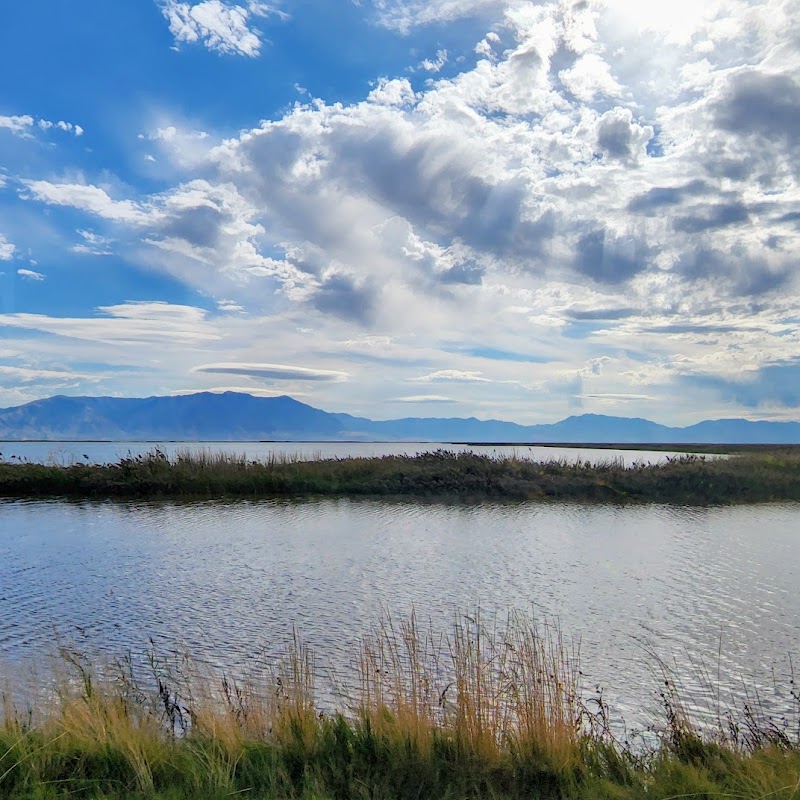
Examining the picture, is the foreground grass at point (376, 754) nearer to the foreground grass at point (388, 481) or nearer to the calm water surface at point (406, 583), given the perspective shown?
the calm water surface at point (406, 583)

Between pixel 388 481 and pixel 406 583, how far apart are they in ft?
77.9

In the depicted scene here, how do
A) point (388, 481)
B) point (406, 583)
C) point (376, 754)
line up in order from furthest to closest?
point (388, 481), point (406, 583), point (376, 754)

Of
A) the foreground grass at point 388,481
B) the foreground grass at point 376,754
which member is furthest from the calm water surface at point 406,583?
the foreground grass at point 388,481

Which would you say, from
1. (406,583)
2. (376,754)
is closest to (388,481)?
(406,583)

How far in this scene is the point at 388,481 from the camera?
3969 centimetres

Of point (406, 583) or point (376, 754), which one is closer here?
point (376, 754)

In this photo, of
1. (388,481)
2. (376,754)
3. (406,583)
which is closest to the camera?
(376,754)

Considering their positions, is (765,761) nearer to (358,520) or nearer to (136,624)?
(136,624)

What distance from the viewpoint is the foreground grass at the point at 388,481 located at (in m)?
37.7

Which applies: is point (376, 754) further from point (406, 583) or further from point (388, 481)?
point (388, 481)

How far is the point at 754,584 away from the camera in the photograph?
1608cm

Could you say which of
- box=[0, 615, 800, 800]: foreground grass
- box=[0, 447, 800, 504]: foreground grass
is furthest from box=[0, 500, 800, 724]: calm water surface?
box=[0, 447, 800, 504]: foreground grass

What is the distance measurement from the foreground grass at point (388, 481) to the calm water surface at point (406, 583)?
898 centimetres

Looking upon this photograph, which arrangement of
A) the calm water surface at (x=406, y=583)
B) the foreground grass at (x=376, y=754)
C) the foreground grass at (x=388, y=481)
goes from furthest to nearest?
the foreground grass at (x=388, y=481), the calm water surface at (x=406, y=583), the foreground grass at (x=376, y=754)
